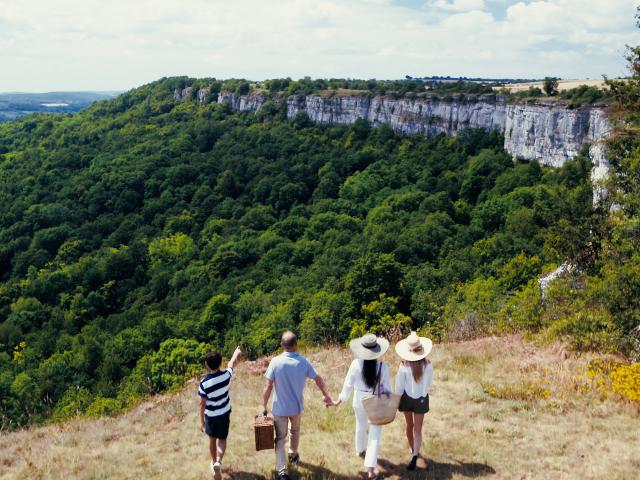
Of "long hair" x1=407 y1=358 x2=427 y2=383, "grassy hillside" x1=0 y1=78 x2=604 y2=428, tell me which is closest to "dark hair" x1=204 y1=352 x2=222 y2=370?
"long hair" x1=407 y1=358 x2=427 y2=383

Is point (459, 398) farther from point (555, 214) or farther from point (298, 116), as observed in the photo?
point (298, 116)

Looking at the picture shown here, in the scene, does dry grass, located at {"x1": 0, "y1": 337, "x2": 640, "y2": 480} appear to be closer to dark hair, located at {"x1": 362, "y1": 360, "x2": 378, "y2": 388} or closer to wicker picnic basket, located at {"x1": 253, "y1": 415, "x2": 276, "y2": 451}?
wicker picnic basket, located at {"x1": 253, "y1": 415, "x2": 276, "y2": 451}

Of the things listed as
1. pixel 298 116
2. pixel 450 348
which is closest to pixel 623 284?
pixel 450 348

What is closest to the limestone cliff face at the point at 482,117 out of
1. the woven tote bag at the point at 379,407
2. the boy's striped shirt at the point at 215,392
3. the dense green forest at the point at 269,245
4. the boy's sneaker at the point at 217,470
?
the dense green forest at the point at 269,245

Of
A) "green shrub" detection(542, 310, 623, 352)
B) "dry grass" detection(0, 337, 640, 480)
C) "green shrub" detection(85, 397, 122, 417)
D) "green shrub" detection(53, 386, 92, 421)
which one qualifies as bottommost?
"green shrub" detection(53, 386, 92, 421)

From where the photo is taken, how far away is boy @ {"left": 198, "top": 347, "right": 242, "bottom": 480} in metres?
5.86

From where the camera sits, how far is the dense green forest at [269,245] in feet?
47.2

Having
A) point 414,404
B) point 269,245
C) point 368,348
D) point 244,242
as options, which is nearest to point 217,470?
point 368,348

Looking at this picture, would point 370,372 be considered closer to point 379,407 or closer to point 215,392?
point 379,407

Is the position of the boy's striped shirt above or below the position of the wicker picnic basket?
above

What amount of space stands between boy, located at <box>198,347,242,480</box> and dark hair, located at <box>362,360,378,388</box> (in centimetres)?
141

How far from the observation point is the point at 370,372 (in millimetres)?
5754

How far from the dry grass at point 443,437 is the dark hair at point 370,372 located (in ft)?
3.81

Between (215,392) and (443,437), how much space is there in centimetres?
302
